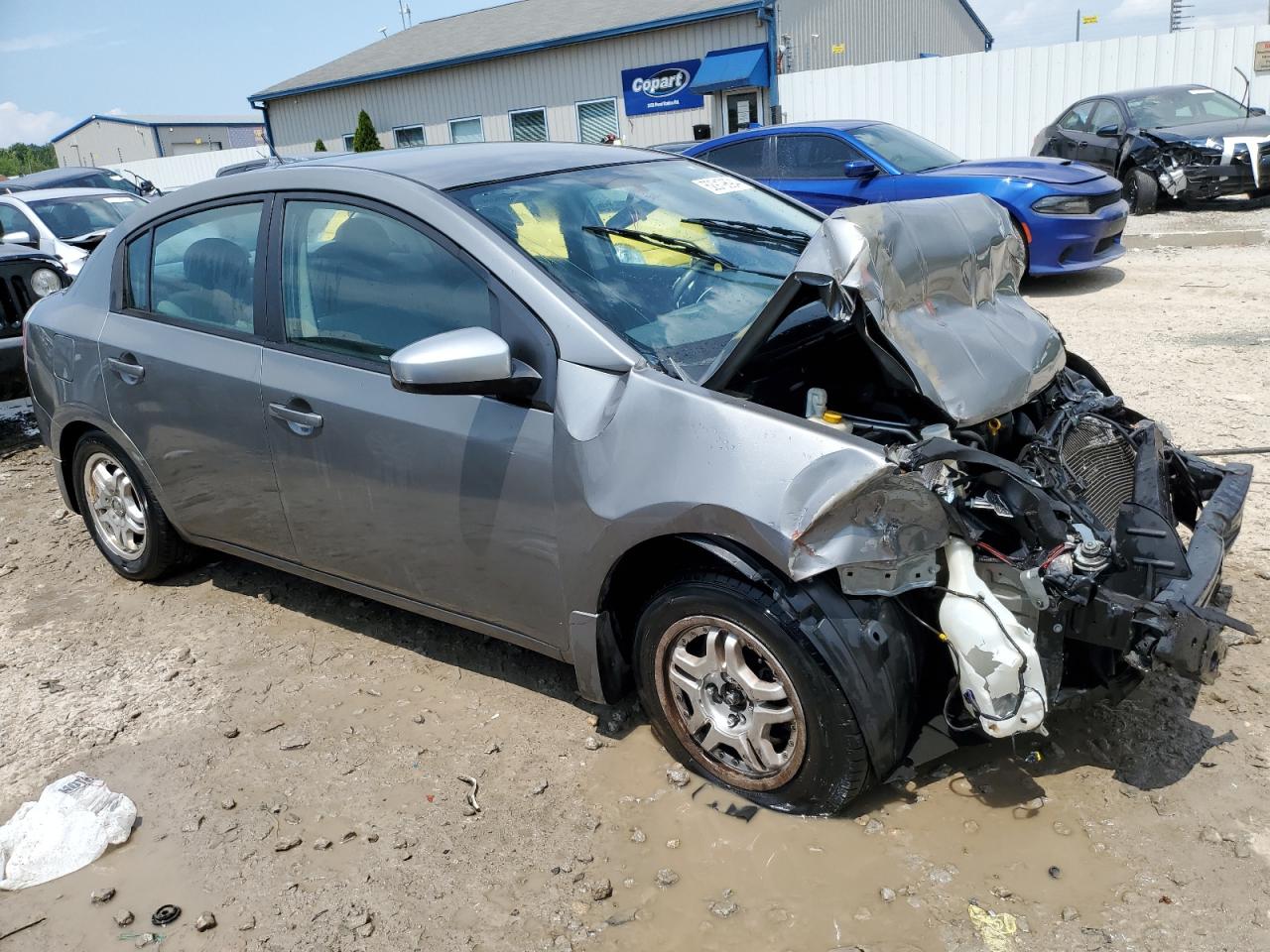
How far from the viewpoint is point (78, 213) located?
40.4 ft

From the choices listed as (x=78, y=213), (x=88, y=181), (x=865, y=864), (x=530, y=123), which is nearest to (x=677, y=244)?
(x=865, y=864)

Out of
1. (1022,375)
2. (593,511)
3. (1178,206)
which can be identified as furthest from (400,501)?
(1178,206)

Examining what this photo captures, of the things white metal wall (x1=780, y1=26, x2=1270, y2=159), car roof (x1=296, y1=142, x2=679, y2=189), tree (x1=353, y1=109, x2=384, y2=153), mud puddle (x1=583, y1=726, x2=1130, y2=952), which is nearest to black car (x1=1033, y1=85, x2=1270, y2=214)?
white metal wall (x1=780, y1=26, x2=1270, y2=159)

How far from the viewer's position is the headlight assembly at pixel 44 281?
7.40m

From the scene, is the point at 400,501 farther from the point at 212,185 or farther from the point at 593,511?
the point at 212,185

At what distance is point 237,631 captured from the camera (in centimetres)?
428

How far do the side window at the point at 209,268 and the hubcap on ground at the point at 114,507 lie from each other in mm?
879

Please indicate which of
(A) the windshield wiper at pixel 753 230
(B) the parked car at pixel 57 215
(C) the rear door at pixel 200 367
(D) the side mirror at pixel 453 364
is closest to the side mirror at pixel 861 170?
(A) the windshield wiper at pixel 753 230

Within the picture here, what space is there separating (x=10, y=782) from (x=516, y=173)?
2602mm

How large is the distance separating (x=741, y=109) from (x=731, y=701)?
21.7 meters

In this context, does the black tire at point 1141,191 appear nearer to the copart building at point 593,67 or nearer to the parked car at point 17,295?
the copart building at point 593,67

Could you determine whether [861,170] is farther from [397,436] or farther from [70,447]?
[397,436]

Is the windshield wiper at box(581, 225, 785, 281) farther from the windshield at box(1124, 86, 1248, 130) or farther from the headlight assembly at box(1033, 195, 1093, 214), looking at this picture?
the windshield at box(1124, 86, 1248, 130)

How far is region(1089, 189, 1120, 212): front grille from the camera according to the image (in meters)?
9.05
